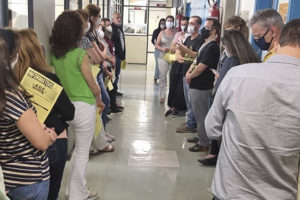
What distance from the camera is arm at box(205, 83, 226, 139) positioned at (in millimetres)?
1556

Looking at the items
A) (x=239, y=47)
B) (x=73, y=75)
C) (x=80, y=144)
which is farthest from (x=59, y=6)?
(x=239, y=47)

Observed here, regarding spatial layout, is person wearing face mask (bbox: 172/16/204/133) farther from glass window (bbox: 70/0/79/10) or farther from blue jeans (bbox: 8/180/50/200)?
blue jeans (bbox: 8/180/50/200)

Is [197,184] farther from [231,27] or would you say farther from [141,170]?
[231,27]

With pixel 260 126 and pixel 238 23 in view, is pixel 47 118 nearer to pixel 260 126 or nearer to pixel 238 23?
pixel 260 126

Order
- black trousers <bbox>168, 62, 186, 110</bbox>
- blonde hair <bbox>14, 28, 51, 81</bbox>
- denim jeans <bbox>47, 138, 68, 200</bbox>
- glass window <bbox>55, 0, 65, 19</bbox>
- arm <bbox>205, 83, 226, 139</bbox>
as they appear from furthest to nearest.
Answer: black trousers <bbox>168, 62, 186, 110</bbox>
glass window <bbox>55, 0, 65, 19</bbox>
denim jeans <bbox>47, 138, 68, 200</bbox>
blonde hair <bbox>14, 28, 51, 81</bbox>
arm <bbox>205, 83, 226, 139</bbox>

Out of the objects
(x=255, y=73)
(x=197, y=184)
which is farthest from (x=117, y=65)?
(x=255, y=73)

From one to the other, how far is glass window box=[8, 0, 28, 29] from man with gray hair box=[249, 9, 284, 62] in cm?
182

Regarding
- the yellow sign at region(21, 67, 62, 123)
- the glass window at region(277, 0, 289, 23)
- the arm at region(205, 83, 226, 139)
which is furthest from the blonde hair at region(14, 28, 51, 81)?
the glass window at region(277, 0, 289, 23)

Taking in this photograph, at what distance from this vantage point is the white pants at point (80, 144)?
2.64 m

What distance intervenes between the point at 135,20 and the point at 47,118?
11.9 metres

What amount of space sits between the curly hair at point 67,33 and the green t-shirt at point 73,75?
0.15ft

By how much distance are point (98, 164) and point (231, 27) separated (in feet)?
6.66

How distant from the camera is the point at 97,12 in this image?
148 inches

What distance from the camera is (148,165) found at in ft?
12.2
